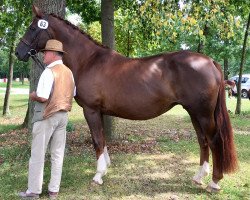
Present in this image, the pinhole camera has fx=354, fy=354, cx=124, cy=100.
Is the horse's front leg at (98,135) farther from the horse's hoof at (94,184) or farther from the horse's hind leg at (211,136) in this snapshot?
the horse's hind leg at (211,136)

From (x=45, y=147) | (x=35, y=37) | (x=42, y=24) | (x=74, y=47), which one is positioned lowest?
(x=45, y=147)

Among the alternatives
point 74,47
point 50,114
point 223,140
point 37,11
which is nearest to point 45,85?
point 50,114

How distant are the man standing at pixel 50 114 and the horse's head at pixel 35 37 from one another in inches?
Answer: 34.0

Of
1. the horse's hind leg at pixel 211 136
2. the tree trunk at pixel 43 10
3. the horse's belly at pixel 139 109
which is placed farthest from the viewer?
the tree trunk at pixel 43 10

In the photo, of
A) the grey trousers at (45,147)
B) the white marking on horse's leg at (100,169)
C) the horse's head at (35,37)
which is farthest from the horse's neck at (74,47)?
the white marking on horse's leg at (100,169)

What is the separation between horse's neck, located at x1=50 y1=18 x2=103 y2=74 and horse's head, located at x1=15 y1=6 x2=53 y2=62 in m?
0.25

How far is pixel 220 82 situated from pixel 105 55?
76.3 inches

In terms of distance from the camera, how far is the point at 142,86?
18.5 feet

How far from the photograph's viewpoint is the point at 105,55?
5.99 m

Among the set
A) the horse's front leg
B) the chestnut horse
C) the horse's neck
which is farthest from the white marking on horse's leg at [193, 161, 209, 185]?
the horse's neck

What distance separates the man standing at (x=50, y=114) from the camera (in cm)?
477

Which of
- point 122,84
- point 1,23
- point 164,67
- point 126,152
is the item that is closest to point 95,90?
point 122,84

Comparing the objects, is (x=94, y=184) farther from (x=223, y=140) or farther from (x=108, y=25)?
(x=108, y=25)

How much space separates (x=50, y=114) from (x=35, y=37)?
157 cm
